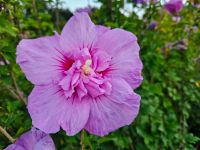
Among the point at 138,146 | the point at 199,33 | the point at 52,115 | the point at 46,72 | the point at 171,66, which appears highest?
the point at 46,72

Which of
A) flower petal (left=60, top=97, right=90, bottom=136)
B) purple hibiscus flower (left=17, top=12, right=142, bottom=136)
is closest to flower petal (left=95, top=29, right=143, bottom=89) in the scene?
purple hibiscus flower (left=17, top=12, right=142, bottom=136)

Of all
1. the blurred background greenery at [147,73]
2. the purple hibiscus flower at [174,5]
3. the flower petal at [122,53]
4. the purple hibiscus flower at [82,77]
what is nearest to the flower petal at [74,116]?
the purple hibiscus flower at [82,77]

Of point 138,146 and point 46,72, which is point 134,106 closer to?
point 46,72

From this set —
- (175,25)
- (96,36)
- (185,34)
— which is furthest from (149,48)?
(96,36)

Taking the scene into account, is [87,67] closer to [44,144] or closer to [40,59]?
[40,59]

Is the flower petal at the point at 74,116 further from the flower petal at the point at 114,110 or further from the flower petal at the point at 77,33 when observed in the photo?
the flower petal at the point at 77,33

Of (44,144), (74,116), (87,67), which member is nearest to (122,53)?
(87,67)
